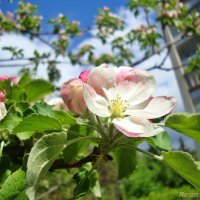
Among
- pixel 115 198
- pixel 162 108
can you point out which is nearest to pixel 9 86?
pixel 162 108

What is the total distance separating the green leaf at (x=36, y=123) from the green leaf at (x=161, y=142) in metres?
0.20

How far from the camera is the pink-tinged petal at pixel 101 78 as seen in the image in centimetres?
71

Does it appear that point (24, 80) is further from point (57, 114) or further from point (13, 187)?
point (13, 187)

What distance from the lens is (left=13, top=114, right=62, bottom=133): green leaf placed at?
64 centimetres

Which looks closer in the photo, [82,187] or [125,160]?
[82,187]

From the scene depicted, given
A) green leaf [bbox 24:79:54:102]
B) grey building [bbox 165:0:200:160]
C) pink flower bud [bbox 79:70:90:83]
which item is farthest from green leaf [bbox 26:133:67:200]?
grey building [bbox 165:0:200:160]

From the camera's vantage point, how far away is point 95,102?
0.70 m

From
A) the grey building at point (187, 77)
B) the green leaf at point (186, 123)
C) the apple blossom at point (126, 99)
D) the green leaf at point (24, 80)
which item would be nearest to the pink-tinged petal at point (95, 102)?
the apple blossom at point (126, 99)

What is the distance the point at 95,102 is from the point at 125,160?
20 cm

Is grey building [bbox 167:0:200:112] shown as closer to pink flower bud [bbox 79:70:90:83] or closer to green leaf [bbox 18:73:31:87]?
green leaf [bbox 18:73:31:87]

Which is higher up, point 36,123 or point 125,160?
point 36,123

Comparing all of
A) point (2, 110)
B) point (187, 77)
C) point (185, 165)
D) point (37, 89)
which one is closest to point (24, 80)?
point (37, 89)

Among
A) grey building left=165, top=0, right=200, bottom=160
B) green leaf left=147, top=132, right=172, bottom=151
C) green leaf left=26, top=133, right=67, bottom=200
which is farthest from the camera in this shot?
grey building left=165, top=0, right=200, bottom=160

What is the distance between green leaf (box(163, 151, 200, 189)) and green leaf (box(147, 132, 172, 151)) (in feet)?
0.41
